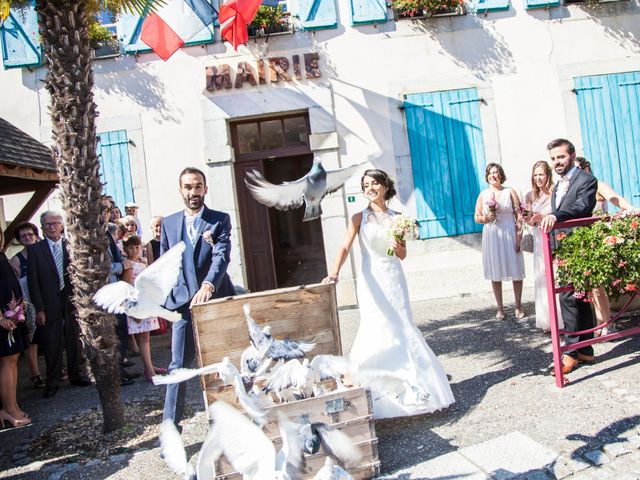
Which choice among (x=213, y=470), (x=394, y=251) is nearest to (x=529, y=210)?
(x=394, y=251)

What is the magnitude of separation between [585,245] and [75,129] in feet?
13.5

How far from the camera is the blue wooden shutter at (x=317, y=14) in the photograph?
898 cm

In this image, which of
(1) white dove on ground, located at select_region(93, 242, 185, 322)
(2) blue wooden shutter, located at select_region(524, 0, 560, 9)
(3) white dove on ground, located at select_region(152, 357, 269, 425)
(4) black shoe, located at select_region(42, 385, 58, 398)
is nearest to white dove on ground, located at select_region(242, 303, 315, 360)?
(3) white dove on ground, located at select_region(152, 357, 269, 425)

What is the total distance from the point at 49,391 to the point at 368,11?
7.17 metres

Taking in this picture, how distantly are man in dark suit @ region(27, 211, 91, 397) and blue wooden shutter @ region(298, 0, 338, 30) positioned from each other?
205 inches

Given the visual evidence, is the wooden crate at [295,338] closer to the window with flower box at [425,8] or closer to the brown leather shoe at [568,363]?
the brown leather shoe at [568,363]

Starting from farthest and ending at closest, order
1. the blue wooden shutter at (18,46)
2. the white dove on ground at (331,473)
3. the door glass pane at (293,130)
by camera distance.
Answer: the door glass pane at (293,130)
the blue wooden shutter at (18,46)
the white dove on ground at (331,473)

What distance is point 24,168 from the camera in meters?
6.80

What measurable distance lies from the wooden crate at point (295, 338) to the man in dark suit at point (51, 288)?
9.55 feet

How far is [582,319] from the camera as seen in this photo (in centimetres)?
462

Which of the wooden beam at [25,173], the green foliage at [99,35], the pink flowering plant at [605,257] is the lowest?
the pink flowering plant at [605,257]

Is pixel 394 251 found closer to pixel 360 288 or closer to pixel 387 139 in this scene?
pixel 360 288

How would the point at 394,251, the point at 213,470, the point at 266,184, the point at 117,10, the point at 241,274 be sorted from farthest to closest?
the point at 241,274 < the point at 117,10 < the point at 266,184 < the point at 394,251 < the point at 213,470

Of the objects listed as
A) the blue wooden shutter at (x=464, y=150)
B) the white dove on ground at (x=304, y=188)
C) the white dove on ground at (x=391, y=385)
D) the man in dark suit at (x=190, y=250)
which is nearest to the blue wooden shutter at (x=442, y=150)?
the blue wooden shutter at (x=464, y=150)
